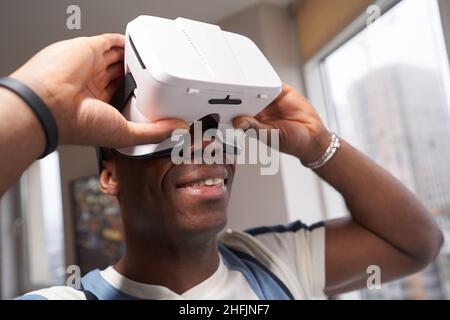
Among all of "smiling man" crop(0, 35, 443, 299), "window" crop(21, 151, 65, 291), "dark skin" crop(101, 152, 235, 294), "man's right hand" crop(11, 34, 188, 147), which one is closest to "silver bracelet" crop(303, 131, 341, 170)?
"smiling man" crop(0, 35, 443, 299)

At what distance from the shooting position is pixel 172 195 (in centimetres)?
48

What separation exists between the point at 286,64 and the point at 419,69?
0.78ft

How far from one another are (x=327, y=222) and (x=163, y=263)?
0.30m

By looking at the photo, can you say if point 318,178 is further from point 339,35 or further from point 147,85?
point 147,85

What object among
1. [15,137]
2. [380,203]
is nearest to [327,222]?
[380,203]

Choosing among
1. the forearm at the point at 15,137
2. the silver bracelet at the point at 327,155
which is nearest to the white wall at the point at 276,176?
the silver bracelet at the point at 327,155

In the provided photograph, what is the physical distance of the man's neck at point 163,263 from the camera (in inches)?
20.0

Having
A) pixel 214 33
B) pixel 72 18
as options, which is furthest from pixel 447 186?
pixel 72 18

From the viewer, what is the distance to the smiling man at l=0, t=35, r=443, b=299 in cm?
34

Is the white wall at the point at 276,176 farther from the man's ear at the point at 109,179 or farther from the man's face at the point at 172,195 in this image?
the man's ear at the point at 109,179

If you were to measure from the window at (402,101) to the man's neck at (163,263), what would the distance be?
0.27 metres

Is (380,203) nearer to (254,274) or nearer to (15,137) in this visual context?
(254,274)

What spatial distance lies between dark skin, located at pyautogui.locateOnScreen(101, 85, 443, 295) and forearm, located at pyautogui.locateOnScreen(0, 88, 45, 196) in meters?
0.16

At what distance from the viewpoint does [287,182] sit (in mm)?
579
